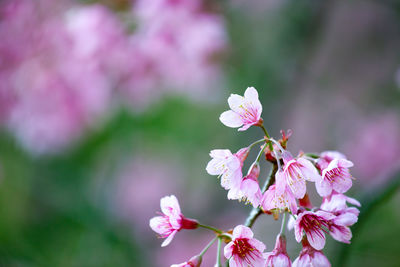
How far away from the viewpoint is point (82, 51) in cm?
142

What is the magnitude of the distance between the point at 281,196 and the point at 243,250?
8 centimetres

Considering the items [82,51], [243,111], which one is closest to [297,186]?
[243,111]

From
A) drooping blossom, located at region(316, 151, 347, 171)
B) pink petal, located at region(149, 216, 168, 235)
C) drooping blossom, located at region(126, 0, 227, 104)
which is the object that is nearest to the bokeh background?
drooping blossom, located at region(126, 0, 227, 104)

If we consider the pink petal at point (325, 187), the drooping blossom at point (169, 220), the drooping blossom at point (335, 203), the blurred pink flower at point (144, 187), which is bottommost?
the drooping blossom at point (335, 203)

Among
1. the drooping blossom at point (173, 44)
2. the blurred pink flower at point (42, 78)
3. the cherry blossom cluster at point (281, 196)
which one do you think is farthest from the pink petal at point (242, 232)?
the blurred pink flower at point (42, 78)

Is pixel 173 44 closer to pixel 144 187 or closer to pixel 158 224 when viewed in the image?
pixel 158 224

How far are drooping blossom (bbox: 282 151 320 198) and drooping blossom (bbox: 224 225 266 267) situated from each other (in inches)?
2.9

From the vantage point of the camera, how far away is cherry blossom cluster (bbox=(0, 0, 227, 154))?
1315 millimetres

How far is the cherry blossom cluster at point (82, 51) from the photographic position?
132cm

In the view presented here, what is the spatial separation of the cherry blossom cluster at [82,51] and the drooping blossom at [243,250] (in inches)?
37.7

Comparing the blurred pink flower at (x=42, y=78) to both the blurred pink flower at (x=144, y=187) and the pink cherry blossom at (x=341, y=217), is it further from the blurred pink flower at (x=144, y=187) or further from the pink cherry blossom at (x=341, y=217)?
the pink cherry blossom at (x=341, y=217)

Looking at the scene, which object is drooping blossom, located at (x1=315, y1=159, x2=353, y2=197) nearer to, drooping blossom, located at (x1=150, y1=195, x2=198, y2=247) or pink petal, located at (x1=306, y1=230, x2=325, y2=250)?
pink petal, located at (x1=306, y1=230, x2=325, y2=250)

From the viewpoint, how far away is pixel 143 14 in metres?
1.28

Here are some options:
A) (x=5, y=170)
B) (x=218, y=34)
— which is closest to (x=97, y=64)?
(x=218, y=34)
